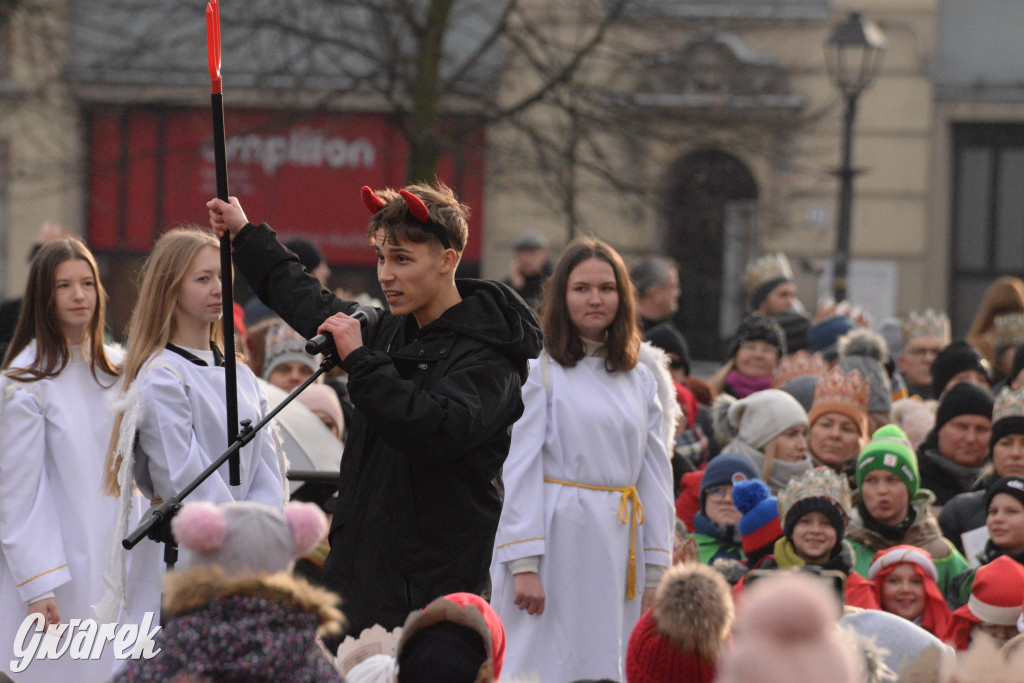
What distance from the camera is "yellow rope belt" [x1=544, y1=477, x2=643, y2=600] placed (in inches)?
204

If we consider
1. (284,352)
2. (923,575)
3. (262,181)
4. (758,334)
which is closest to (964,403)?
(758,334)

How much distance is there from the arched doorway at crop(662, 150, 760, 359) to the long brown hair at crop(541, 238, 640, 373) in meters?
9.41

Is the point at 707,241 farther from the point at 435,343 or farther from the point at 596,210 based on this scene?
the point at 435,343

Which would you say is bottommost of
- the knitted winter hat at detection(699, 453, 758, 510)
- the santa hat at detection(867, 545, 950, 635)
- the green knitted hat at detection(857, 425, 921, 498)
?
the santa hat at detection(867, 545, 950, 635)

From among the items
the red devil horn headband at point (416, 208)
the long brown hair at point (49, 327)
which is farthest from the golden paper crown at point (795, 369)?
the red devil horn headband at point (416, 208)

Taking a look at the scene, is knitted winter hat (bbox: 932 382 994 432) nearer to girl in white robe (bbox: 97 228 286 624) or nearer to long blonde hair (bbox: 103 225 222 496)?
girl in white robe (bbox: 97 228 286 624)

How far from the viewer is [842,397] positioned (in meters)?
7.16

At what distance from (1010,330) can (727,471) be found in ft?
13.6

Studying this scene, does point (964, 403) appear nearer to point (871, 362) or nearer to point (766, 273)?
point (871, 362)

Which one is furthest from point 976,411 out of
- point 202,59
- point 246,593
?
point 202,59

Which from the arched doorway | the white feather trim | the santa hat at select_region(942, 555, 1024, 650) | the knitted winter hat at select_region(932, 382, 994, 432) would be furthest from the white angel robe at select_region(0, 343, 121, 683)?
the arched doorway

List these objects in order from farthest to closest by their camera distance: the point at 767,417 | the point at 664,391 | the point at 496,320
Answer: the point at 767,417 → the point at 664,391 → the point at 496,320

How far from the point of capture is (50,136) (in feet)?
54.2

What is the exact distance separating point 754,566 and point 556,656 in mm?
1228
